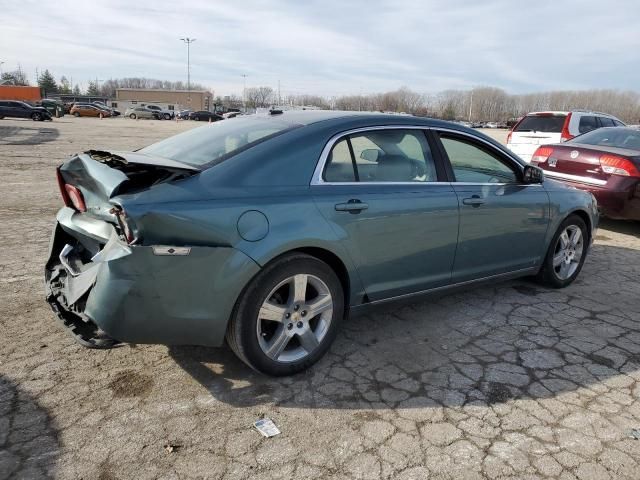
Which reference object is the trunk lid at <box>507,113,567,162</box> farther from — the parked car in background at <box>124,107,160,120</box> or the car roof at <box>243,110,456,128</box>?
the parked car in background at <box>124,107,160,120</box>

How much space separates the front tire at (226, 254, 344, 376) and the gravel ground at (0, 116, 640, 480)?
151 mm

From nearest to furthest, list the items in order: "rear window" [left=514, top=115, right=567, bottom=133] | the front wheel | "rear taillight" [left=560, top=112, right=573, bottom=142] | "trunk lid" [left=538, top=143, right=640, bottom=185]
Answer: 1. the front wheel
2. "trunk lid" [left=538, top=143, right=640, bottom=185]
3. "rear taillight" [left=560, top=112, right=573, bottom=142]
4. "rear window" [left=514, top=115, right=567, bottom=133]

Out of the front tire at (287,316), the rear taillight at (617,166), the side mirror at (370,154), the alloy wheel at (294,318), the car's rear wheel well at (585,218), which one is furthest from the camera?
the rear taillight at (617,166)

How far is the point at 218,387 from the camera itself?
2.99 metres

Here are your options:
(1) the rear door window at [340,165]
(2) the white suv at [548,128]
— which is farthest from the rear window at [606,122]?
(1) the rear door window at [340,165]

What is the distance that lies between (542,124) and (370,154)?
9.29 metres

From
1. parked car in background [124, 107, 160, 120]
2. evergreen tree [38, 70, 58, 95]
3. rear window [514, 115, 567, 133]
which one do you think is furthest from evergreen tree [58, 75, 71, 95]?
rear window [514, 115, 567, 133]

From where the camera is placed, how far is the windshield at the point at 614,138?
7.51 m

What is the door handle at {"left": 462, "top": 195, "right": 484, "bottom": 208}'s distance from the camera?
12.4 feet

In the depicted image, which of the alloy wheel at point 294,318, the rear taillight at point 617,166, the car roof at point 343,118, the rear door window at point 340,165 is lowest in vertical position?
the alloy wheel at point 294,318

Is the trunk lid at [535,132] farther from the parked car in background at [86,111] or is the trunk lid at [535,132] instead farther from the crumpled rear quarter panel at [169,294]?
the parked car in background at [86,111]

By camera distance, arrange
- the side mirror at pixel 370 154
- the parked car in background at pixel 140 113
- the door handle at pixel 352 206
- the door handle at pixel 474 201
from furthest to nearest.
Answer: the parked car in background at pixel 140 113 < the door handle at pixel 474 201 < the side mirror at pixel 370 154 < the door handle at pixel 352 206

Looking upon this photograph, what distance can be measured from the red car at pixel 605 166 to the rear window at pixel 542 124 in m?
3.21

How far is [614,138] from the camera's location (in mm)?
7695
